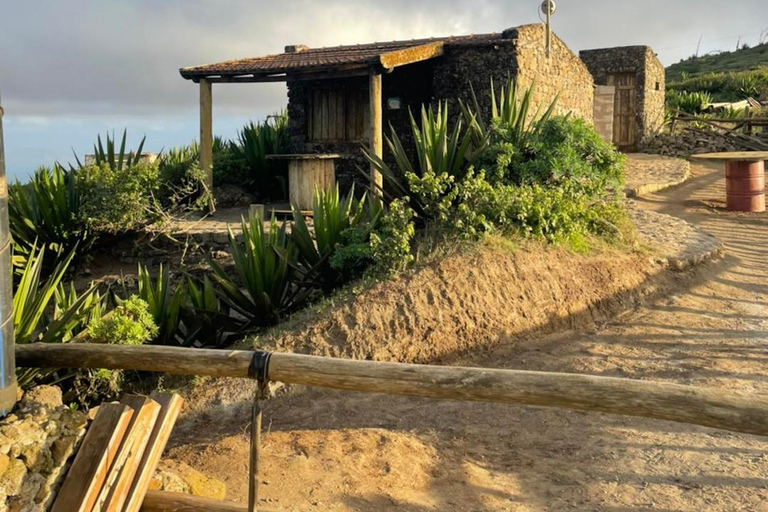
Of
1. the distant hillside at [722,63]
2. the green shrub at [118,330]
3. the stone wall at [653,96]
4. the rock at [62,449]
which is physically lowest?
the rock at [62,449]

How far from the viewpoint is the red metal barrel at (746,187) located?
40.8 ft

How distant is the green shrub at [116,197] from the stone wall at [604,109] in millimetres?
12911

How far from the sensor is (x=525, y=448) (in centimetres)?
480

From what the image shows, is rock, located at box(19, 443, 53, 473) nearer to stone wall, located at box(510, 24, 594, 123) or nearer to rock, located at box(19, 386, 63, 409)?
rock, located at box(19, 386, 63, 409)

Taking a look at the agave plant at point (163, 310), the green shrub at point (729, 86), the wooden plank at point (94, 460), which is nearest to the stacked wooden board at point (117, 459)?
the wooden plank at point (94, 460)

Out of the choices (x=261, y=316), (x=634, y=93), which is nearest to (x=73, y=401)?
(x=261, y=316)

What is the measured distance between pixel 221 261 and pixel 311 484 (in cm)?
658

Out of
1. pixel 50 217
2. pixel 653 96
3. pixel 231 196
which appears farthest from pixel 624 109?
pixel 50 217

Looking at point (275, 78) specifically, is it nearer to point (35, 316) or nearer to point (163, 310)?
point (163, 310)

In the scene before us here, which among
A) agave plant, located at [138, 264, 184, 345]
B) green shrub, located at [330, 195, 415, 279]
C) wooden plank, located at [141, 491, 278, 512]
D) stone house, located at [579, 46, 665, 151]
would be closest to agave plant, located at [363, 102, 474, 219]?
green shrub, located at [330, 195, 415, 279]

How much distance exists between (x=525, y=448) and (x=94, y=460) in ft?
8.68

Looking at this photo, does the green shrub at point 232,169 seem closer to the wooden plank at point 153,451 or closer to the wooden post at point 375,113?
the wooden post at point 375,113

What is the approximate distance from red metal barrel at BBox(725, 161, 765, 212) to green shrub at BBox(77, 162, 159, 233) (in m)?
9.38

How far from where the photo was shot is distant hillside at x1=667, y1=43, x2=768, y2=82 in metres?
38.0
